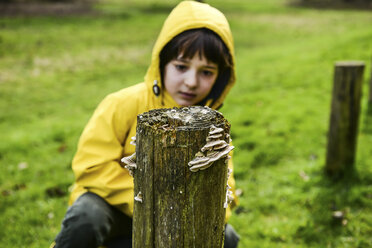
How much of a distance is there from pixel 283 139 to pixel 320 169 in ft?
3.37

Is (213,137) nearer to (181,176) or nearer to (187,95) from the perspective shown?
(181,176)

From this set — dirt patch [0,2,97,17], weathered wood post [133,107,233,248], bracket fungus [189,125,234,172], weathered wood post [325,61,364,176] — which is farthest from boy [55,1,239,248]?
dirt patch [0,2,97,17]

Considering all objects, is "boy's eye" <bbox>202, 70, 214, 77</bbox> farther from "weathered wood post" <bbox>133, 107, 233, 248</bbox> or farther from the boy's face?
"weathered wood post" <bbox>133, 107, 233, 248</bbox>

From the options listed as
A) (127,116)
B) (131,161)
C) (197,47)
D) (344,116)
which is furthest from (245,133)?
(131,161)

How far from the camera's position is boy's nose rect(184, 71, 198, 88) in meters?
2.42

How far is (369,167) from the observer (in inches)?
178

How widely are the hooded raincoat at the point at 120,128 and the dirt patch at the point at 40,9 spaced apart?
19.9 metres

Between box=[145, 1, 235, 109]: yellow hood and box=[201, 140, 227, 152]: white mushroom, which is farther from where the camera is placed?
box=[145, 1, 235, 109]: yellow hood

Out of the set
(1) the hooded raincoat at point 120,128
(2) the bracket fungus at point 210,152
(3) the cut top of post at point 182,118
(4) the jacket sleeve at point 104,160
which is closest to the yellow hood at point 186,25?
(1) the hooded raincoat at point 120,128

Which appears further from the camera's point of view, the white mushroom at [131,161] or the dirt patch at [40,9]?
the dirt patch at [40,9]

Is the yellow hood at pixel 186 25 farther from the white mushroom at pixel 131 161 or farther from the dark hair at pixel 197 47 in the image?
the white mushroom at pixel 131 161

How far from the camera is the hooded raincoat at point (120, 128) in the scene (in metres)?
2.31

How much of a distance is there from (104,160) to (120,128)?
28 centimetres

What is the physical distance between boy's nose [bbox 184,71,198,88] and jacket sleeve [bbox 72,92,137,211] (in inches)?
21.8
